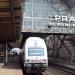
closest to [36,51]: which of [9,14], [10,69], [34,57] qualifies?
[34,57]

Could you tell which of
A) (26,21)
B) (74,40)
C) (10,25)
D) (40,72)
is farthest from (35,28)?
(10,25)

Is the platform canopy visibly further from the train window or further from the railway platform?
the railway platform

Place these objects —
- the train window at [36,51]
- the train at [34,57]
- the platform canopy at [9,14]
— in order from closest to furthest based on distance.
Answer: the platform canopy at [9,14] < the train at [34,57] < the train window at [36,51]

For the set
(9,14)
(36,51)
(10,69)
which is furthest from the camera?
(36,51)

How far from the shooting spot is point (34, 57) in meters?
31.9

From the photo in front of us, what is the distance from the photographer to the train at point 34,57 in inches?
1238

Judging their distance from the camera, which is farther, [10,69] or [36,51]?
[36,51]

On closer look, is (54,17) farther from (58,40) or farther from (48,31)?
(58,40)

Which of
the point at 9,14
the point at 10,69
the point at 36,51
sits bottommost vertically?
A: the point at 10,69

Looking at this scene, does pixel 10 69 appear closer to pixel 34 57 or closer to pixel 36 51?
pixel 34 57

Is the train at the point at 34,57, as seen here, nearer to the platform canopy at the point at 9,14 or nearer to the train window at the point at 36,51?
the train window at the point at 36,51

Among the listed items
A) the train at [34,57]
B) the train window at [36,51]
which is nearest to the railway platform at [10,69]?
the train at [34,57]

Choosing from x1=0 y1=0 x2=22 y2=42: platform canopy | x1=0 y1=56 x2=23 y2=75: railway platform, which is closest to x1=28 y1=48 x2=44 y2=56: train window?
x1=0 y1=56 x2=23 y2=75: railway platform

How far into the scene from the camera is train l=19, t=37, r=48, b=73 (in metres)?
31.4
